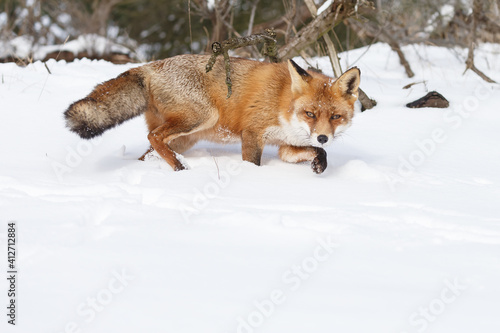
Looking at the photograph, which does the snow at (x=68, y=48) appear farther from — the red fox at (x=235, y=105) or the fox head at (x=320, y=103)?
the fox head at (x=320, y=103)

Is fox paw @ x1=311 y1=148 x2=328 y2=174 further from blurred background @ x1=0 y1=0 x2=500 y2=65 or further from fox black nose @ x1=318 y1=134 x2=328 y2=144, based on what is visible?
blurred background @ x1=0 y1=0 x2=500 y2=65

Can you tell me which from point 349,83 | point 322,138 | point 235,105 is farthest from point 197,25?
point 322,138

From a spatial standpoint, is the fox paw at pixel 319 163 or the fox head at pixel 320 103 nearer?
the fox head at pixel 320 103

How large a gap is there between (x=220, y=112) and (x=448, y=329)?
9.83 ft

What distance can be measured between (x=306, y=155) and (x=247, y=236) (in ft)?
6.39

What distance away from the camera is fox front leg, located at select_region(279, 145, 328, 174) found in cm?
441

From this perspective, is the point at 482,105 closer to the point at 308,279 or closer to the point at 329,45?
the point at 329,45

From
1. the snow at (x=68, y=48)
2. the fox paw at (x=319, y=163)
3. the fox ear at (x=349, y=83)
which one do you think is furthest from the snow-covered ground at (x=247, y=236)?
the snow at (x=68, y=48)

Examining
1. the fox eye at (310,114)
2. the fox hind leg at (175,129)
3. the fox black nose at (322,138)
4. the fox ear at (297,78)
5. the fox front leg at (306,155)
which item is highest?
the fox ear at (297,78)

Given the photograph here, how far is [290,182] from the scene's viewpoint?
4.06m

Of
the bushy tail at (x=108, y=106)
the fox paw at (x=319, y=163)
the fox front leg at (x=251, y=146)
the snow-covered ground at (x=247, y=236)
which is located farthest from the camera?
the fox front leg at (x=251, y=146)

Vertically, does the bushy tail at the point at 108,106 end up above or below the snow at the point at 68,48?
above

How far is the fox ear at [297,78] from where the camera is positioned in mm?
4395

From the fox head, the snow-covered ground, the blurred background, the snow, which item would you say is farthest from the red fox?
the snow
